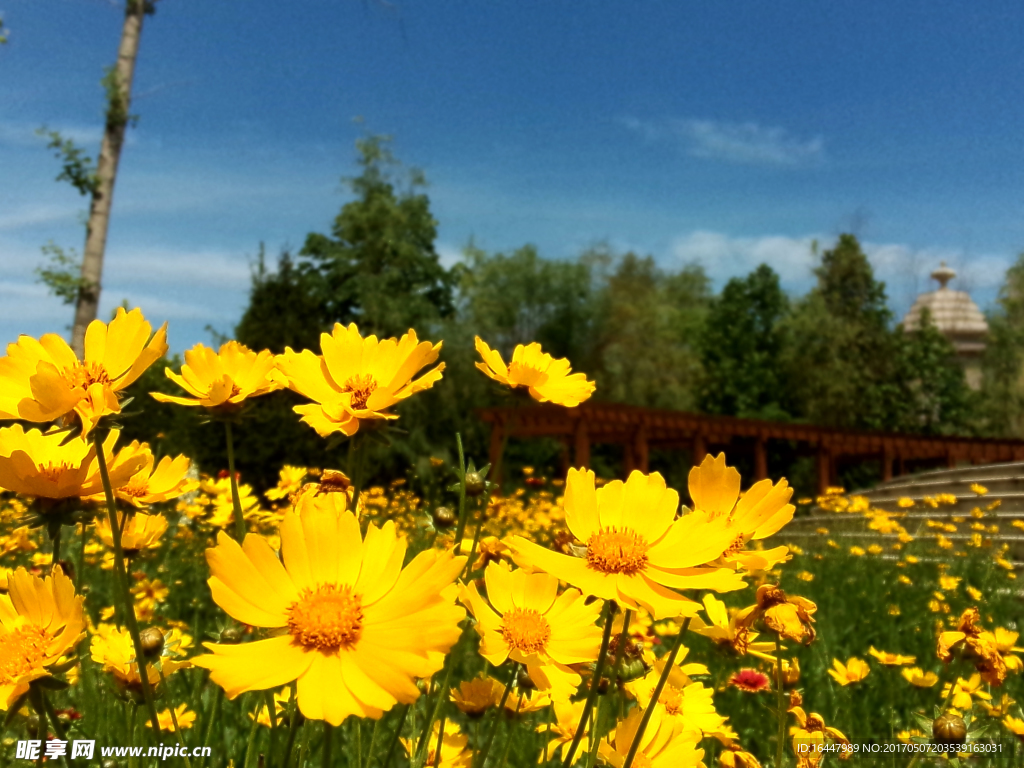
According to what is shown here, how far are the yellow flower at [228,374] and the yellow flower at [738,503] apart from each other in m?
0.45

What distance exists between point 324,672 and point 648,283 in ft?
85.7

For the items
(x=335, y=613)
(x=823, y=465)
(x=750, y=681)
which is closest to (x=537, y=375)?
(x=335, y=613)

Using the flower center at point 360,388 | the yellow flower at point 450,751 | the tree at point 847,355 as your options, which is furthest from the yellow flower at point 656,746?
the tree at point 847,355

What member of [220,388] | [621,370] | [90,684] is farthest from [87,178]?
[621,370]

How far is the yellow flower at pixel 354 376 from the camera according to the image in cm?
79

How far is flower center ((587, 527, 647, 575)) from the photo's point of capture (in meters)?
0.73

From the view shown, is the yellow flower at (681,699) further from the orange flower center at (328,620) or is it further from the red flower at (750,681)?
the orange flower center at (328,620)

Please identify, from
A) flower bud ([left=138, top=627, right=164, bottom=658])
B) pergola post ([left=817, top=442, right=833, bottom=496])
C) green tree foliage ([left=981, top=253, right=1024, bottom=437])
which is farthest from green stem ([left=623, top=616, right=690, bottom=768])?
green tree foliage ([left=981, top=253, right=1024, bottom=437])

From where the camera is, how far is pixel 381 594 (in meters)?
0.64

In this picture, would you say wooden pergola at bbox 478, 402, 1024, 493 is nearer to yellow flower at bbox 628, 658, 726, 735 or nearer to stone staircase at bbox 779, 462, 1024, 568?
stone staircase at bbox 779, 462, 1024, 568

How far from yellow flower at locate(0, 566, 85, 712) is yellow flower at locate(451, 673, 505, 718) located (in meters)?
0.49

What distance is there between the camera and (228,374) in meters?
0.88

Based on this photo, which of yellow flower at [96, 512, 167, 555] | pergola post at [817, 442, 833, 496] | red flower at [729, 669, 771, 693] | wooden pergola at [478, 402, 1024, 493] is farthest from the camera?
pergola post at [817, 442, 833, 496]

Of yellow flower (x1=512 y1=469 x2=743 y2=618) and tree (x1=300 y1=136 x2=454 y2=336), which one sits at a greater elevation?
tree (x1=300 y1=136 x2=454 y2=336)
